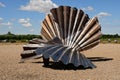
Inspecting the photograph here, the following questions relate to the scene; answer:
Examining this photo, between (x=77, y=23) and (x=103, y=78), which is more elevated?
(x=77, y=23)

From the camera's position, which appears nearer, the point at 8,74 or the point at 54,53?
the point at 8,74

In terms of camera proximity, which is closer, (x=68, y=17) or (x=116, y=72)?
(x=116, y=72)

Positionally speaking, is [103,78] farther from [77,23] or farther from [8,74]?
[77,23]

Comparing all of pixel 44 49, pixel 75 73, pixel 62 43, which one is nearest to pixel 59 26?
pixel 62 43

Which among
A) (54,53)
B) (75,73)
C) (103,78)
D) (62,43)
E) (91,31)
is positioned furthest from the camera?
(91,31)

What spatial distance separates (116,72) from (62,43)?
170 inches

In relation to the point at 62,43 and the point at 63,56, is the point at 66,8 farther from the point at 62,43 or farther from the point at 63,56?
the point at 63,56

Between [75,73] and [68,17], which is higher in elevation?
[68,17]

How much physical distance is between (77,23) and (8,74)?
8.15 meters

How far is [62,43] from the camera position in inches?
724

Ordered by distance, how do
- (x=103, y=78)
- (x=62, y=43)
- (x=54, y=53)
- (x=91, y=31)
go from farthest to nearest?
(x=91, y=31)
(x=62, y=43)
(x=54, y=53)
(x=103, y=78)

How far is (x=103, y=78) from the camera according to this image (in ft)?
A: 42.4

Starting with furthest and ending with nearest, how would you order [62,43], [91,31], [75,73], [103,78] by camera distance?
[91,31] → [62,43] → [75,73] → [103,78]

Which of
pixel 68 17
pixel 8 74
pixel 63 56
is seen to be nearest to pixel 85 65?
pixel 63 56
